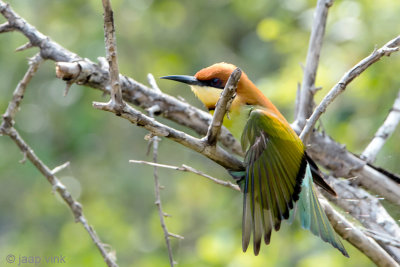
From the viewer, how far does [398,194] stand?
253cm

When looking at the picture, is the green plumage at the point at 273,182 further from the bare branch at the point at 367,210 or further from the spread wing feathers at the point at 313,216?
the bare branch at the point at 367,210

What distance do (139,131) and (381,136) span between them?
4.24 metres

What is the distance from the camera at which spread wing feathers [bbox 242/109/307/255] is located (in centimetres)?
201

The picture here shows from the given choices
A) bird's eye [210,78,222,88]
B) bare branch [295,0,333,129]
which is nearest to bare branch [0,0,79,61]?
bird's eye [210,78,222,88]

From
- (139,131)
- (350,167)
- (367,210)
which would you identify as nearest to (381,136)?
(350,167)

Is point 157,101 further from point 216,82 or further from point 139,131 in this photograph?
point 139,131

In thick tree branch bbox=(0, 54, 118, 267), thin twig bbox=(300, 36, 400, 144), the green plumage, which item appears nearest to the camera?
thin twig bbox=(300, 36, 400, 144)

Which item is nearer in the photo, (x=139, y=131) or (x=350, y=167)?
(x=350, y=167)

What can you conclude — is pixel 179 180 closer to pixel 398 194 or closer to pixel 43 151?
pixel 43 151

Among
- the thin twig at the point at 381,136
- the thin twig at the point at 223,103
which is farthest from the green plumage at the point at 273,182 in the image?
the thin twig at the point at 381,136

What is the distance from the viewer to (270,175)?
7.14 ft

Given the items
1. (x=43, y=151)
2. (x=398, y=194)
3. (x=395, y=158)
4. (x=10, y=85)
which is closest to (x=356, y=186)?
(x=398, y=194)

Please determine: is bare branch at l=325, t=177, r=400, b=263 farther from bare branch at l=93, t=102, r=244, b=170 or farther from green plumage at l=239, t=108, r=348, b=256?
bare branch at l=93, t=102, r=244, b=170

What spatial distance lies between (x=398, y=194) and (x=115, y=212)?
3883 mm
